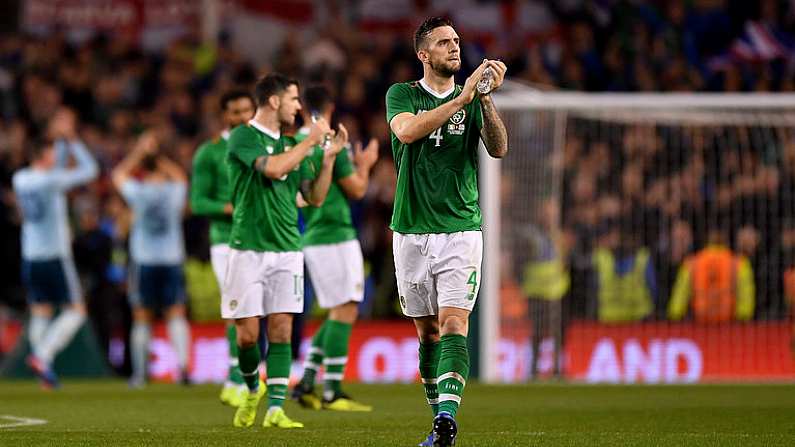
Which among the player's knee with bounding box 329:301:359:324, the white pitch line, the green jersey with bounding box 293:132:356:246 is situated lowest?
the white pitch line

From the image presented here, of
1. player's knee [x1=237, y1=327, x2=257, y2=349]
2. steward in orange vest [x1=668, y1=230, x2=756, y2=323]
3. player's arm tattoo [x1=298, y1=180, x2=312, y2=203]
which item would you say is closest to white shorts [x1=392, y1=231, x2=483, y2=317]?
player's arm tattoo [x1=298, y1=180, x2=312, y2=203]

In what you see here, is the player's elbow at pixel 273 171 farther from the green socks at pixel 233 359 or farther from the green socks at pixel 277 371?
the green socks at pixel 233 359

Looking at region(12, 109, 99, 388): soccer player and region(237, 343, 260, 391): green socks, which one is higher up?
region(12, 109, 99, 388): soccer player

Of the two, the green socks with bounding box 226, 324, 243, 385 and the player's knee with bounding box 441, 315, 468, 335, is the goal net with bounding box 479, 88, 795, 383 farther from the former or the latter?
the player's knee with bounding box 441, 315, 468, 335

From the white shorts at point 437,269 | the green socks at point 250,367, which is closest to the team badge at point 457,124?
the white shorts at point 437,269

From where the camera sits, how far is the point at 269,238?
9555mm

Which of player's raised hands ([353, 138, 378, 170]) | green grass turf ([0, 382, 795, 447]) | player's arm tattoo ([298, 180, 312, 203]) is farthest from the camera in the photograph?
player's raised hands ([353, 138, 378, 170])

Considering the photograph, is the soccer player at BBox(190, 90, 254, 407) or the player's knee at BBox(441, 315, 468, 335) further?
the soccer player at BBox(190, 90, 254, 407)

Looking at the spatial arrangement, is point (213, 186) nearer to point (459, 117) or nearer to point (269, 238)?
point (269, 238)

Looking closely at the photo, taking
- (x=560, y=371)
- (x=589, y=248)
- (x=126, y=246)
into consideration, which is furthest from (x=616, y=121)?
(x=126, y=246)

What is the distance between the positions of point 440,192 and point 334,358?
395cm

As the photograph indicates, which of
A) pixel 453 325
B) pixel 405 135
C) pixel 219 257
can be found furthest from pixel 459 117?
pixel 219 257

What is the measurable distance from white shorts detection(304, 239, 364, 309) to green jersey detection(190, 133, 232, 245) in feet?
2.92

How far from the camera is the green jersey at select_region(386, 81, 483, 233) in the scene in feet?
26.5
